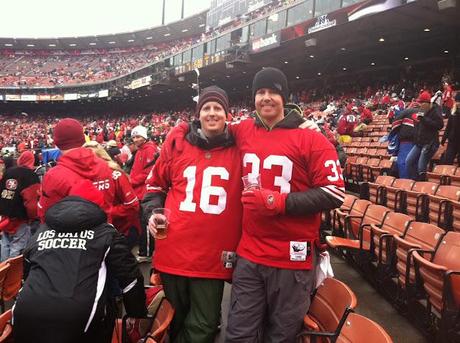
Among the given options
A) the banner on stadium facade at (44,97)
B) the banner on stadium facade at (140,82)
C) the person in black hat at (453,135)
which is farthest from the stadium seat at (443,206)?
the banner on stadium facade at (44,97)

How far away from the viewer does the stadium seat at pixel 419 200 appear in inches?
173

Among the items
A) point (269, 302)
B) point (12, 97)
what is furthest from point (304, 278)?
point (12, 97)

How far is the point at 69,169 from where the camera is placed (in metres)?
2.56

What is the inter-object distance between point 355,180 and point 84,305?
6.79 metres

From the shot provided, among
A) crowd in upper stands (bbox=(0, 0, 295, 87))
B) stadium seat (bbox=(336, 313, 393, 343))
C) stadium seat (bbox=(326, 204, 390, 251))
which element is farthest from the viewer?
crowd in upper stands (bbox=(0, 0, 295, 87))

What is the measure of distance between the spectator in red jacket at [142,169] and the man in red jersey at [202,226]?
2239mm

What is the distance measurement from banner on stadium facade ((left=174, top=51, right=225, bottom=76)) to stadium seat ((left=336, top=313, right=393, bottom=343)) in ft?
70.8

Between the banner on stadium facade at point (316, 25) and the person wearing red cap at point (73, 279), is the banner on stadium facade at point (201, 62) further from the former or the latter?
the person wearing red cap at point (73, 279)

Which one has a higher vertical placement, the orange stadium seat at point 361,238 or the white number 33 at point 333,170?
the white number 33 at point 333,170

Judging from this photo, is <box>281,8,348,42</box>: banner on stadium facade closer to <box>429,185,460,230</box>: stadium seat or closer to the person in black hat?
the person in black hat

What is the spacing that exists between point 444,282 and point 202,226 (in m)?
1.37

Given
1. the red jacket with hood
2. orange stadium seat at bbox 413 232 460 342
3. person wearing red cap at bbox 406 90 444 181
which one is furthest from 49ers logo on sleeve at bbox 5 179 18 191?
person wearing red cap at bbox 406 90 444 181

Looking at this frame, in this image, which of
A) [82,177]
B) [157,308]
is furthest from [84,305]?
[82,177]

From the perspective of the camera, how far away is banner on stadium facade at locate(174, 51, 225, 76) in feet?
75.1
